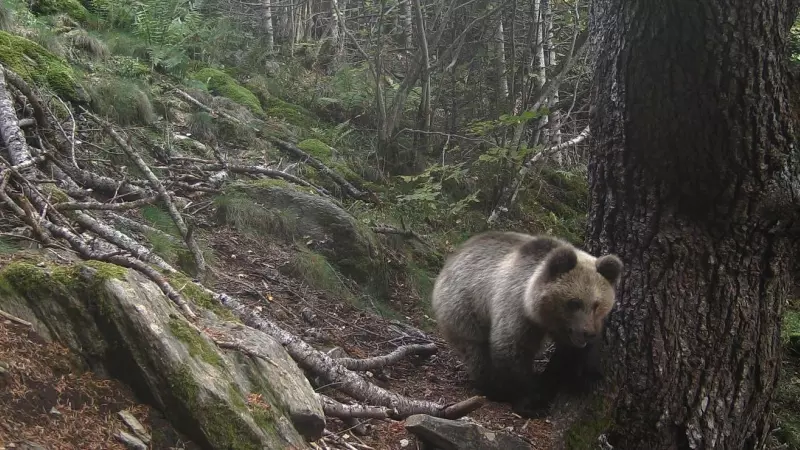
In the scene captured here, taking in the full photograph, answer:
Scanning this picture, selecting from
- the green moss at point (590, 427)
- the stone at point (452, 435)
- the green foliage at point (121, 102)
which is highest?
the green foliage at point (121, 102)

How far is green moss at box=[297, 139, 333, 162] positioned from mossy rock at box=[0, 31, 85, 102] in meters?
3.65

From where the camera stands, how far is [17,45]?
733 cm

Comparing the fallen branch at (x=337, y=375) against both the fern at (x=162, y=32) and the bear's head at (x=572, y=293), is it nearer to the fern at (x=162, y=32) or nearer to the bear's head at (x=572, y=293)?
the bear's head at (x=572, y=293)

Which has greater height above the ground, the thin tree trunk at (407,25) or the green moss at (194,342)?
the thin tree trunk at (407,25)

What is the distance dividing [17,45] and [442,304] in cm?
542

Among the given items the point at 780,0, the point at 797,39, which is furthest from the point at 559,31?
the point at 780,0

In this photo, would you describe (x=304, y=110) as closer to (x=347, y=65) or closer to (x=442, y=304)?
(x=347, y=65)

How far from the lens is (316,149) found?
10680 mm

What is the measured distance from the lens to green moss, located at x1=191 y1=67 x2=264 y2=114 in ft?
38.5

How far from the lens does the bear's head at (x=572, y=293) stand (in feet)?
16.5

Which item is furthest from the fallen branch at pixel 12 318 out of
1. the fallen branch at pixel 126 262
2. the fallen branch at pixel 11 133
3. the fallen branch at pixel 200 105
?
the fallen branch at pixel 200 105

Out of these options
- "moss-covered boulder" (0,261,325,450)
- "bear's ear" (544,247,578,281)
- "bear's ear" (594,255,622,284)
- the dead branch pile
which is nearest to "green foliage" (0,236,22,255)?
the dead branch pile

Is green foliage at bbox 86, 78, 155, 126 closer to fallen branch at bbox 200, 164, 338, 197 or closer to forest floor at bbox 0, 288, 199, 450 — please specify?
fallen branch at bbox 200, 164, 338, 197

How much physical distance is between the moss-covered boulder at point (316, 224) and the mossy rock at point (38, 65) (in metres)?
2.07
